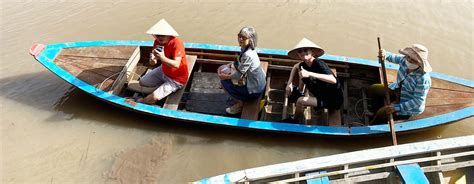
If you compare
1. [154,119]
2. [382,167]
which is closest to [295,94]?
[382,167]

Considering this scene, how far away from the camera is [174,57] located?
496 cm

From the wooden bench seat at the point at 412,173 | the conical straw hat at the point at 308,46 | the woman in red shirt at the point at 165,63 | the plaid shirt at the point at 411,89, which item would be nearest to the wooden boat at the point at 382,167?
the wooden bench seat at the point at 412,173

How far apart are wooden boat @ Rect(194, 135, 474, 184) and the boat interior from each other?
845 millimetres

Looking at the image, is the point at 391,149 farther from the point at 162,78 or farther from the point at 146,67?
the point at 146,67

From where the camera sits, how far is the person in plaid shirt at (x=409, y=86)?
417 centimetres

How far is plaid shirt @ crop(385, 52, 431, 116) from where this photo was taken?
423 cm

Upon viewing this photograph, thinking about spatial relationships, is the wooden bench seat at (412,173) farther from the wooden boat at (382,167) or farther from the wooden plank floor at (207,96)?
the wooden plank floor at (207,96)

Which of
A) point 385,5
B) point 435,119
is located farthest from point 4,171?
point 385,5

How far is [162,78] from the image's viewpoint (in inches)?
215

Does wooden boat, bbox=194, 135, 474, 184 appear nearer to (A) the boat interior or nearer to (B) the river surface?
(A) the boat interior

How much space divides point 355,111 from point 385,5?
3459 mm

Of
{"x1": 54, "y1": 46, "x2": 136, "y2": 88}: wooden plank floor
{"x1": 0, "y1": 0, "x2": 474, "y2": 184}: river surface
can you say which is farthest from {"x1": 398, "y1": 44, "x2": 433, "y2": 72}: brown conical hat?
{"x1": 54, "y1": 46, "x2": 136, "y2": 88}: wooden plank floor

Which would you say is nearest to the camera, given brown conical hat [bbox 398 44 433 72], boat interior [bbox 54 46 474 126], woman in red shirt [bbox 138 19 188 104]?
brown conical hat [bbox 398 44 433 72]

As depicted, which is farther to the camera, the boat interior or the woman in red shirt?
the boat interior
